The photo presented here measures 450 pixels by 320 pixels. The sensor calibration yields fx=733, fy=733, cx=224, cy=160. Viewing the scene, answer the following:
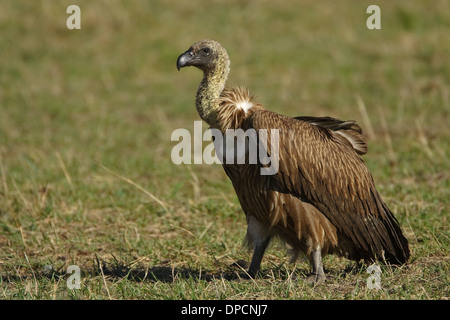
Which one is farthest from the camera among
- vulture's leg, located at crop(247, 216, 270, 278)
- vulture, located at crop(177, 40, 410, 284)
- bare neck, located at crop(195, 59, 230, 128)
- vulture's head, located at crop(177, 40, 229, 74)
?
vulture's leg, located at crop(247, 216, 270, 278)

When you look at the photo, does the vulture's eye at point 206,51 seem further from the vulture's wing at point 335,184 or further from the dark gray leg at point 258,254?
the dark gray leg at point 258,254

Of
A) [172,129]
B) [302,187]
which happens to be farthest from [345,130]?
[172,129]

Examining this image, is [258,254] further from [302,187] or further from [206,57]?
[206,57]

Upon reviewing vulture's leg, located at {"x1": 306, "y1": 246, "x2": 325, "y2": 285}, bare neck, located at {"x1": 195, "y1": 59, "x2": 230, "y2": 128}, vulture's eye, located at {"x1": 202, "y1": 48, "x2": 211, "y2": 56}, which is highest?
vulture's eye, located at {"x1": 202, "y1": 48, "x2": 211, "y2": 56}

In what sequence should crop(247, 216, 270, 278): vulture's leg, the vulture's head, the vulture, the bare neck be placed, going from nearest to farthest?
the vulture → the bare neck → the vulture's head → crop(247, 216, 270, 278): vulture's leg

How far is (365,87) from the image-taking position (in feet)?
37.8

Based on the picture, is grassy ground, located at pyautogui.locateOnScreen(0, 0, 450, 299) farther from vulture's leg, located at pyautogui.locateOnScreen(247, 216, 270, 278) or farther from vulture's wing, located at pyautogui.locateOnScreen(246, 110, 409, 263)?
vulture's wing, located at pyautogui.locateOnScreen(246, 110, 409, 263)

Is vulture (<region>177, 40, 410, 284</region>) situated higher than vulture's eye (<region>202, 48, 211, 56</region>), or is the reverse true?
vulture's eye (<region>202, 48, 211, 56</region>)

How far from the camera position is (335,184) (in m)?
5.17

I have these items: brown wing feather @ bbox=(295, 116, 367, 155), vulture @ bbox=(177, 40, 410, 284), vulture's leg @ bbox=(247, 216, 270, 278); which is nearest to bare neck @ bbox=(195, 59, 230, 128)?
vulture @ bbox=(177, 40, 410, 284)

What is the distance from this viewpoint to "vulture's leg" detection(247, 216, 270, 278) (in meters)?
5.41

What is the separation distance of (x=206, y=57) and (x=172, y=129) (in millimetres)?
4867

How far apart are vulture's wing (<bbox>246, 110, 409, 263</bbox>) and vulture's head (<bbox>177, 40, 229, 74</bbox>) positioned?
542mm

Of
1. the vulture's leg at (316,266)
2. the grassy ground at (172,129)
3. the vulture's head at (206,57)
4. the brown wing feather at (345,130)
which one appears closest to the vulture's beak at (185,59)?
the vulture's head at (206,57)
